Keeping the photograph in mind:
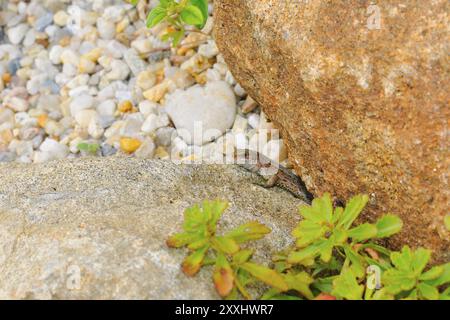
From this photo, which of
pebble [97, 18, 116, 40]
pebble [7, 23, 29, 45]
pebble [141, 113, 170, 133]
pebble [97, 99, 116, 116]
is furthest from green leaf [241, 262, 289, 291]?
pebble [7, 23, 29, 45]

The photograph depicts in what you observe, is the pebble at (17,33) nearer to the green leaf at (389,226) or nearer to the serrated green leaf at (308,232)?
the serrated green leaf at (308,232)

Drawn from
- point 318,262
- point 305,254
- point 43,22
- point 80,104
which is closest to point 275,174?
point 318,262

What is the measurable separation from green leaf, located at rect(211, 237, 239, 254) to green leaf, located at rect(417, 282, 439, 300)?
24.3 inches

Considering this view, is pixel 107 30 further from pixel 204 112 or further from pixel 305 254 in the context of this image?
pixel 305 254

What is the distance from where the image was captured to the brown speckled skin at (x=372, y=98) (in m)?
2.39

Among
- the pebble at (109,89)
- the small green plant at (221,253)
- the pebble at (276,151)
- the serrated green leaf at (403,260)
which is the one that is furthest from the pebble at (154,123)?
the serrated green leaf at (403,260)

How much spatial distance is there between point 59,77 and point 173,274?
8.34 ft

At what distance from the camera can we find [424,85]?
238 centimetres

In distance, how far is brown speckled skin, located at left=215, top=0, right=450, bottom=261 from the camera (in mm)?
2393

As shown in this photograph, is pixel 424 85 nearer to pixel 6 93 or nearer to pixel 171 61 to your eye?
pixel 171 61

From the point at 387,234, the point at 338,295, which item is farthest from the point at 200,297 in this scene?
the point at 387,234

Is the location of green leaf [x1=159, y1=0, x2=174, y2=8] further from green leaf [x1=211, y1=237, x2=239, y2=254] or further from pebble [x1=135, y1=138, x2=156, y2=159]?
green leaf [x1=211, y1=237, x2=239, y2=254]

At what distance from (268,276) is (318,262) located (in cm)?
35

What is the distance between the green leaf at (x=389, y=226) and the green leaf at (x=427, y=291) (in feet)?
0.68
